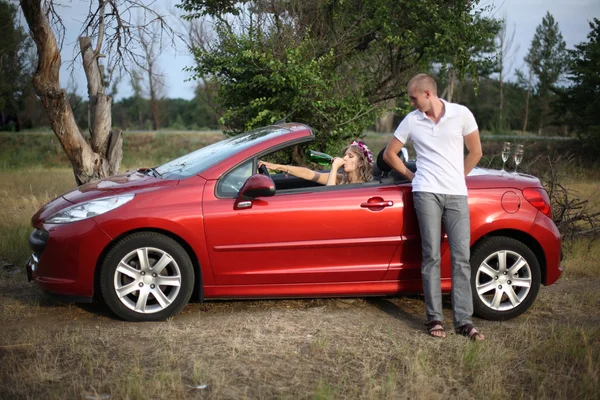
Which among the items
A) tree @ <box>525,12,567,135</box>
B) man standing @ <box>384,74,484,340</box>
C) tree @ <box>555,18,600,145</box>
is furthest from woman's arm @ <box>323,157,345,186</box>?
tree @ <box>525,12,567,135</box>

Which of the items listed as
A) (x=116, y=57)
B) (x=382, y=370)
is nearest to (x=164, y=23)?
(x=116, y=57)

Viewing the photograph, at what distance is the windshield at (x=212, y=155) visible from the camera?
18.3 ft

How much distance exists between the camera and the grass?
3973mm

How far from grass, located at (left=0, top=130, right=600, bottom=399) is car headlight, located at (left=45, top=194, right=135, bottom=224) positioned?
0.81 metres

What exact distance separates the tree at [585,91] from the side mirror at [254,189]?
1966 centimetres

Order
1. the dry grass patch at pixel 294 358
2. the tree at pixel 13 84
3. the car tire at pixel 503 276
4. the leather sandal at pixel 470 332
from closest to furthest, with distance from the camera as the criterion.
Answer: the dry grass patch at pixel 294 358
the leather sandal at pixel 470 332
the car tire at pixel 503 276
the tree at pixel 13 84

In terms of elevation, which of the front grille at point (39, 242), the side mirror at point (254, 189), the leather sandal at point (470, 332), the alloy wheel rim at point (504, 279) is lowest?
the leather sandal at point (470, 332)

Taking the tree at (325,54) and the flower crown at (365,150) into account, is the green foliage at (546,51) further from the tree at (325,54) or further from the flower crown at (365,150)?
the flower crown at (365,150)

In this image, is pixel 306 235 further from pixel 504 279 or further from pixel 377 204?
pixel 504 279

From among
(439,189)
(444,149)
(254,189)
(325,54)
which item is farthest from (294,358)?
(325,54)

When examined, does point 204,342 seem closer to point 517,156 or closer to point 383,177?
point 383,177

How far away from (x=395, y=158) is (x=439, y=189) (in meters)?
0.45

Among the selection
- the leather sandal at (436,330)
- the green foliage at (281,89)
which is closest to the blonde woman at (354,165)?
the leather sandal at (436,330)

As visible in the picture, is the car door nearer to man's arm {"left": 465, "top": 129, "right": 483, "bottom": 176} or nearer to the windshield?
the windshield
